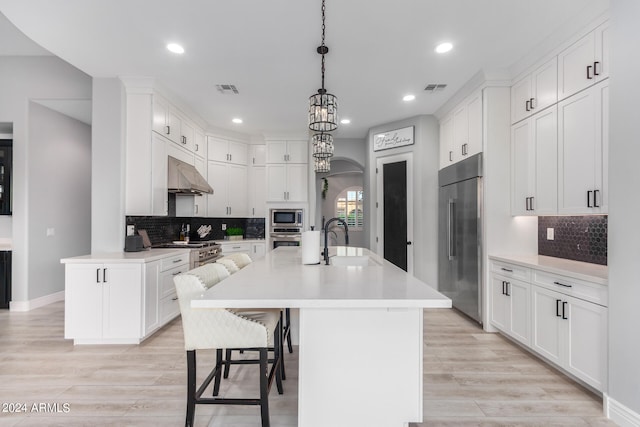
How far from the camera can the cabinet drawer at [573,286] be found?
2.11 m

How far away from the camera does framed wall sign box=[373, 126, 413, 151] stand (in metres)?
5.11

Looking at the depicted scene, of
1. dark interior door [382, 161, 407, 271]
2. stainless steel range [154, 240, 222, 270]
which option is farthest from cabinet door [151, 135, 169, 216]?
dark interior door [382, 161, 407, 271]

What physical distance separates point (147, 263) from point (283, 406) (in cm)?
202

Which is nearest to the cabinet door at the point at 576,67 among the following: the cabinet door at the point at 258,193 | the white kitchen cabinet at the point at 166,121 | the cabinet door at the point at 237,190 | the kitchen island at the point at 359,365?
the kitchen island at the point at 359,365

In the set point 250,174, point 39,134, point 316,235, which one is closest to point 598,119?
point 316,235

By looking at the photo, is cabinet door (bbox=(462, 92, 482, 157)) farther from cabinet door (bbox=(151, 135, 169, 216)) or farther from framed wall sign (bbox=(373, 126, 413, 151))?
cabinet door (bbox=(151, 135, 169, 216))

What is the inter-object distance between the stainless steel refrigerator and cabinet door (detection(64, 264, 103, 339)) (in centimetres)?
404

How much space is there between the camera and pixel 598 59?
Result: 93.4 inches

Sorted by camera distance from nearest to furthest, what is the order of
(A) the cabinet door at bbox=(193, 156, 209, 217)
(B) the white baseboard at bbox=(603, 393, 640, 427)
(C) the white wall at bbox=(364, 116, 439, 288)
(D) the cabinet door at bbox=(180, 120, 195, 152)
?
1. (B) the white baseboard at bbox=(603, 393, 640, 427)
2. (D) the cabinet door at bbox=(180, 120, 195, 152)
3. (C) the white wall at bbox=(364, 116, 439, 288)
4. (A) the cabinet door at bbox=(193, 156, 209, 217)

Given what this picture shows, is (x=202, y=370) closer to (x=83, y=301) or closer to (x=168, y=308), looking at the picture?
(x=168, y=308)

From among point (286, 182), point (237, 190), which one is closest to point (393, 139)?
point (286, 182)

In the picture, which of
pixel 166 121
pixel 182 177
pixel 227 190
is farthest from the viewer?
pixel 227 190

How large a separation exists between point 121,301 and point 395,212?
13.1 feet

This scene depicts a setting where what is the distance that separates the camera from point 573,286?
7.68ft
